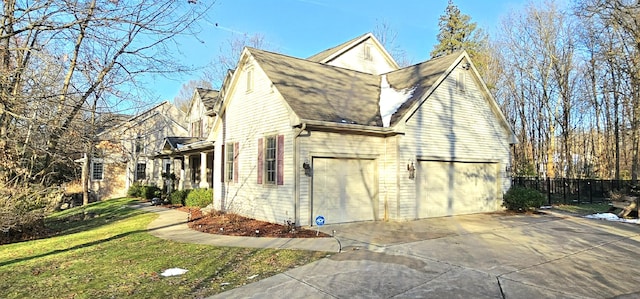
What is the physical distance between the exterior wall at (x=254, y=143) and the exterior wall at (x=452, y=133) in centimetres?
357

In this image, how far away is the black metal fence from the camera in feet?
68.2

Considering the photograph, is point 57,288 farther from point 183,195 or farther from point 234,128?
point 183,195

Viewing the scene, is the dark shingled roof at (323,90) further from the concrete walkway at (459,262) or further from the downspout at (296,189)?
the concrete walkway at (459,262)

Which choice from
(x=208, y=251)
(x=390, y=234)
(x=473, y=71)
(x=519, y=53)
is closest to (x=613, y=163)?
(x=519, y=53)

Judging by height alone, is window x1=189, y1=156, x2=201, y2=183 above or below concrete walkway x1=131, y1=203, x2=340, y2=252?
above

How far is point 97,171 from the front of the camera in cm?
2945

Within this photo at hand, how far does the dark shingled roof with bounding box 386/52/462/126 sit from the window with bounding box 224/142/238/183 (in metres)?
6.06

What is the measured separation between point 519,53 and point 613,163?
12680mm

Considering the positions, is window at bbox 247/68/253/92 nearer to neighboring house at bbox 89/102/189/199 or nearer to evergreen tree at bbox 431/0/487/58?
neighboring house at bbox 89/102/189/199

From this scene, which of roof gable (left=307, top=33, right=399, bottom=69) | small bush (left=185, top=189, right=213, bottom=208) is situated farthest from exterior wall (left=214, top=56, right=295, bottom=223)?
roof gable (left=307, top=33, right=399, bottom=69)

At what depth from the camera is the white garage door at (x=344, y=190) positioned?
11.0 m

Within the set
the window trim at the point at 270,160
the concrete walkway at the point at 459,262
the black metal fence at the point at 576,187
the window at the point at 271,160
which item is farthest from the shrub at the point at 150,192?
the black metal fence at the point at 576,187

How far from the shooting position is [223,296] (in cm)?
513

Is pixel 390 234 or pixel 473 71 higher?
pixel 473 71
